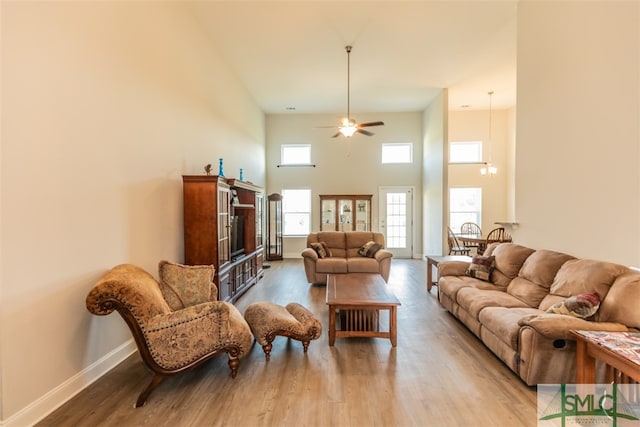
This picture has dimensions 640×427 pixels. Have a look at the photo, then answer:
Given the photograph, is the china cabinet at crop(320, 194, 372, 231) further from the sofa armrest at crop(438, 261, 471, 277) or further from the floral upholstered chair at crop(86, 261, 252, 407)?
the floral upholstered chair at crop(86, 261, 252, 407)

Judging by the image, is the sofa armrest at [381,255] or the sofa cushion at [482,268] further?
the sofa armrest at [381,255]

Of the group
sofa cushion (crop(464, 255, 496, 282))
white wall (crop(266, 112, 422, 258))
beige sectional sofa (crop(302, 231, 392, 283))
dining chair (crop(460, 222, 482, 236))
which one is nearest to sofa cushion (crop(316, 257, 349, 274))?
beige sectional sofa (crop(302, 231, 392, 283))

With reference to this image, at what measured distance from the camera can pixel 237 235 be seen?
515cm

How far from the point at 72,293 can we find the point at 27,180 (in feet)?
2.98

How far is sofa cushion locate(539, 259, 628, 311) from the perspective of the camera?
242 centimetres

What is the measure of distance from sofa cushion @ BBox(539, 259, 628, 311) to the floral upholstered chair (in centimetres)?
292

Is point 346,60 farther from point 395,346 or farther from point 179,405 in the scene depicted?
point 179,405

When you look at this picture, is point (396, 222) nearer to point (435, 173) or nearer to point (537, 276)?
point (435, 173)

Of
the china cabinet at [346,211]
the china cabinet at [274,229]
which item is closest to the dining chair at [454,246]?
the china cabinet at [346,211]

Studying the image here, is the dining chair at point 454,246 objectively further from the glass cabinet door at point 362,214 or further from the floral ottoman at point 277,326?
the floral ottoman at point 277,326

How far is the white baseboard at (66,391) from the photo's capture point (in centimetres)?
191

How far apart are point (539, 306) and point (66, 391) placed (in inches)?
165

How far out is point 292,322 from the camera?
290 centimetres

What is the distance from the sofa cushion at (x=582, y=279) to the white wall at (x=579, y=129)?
0.33 metres
